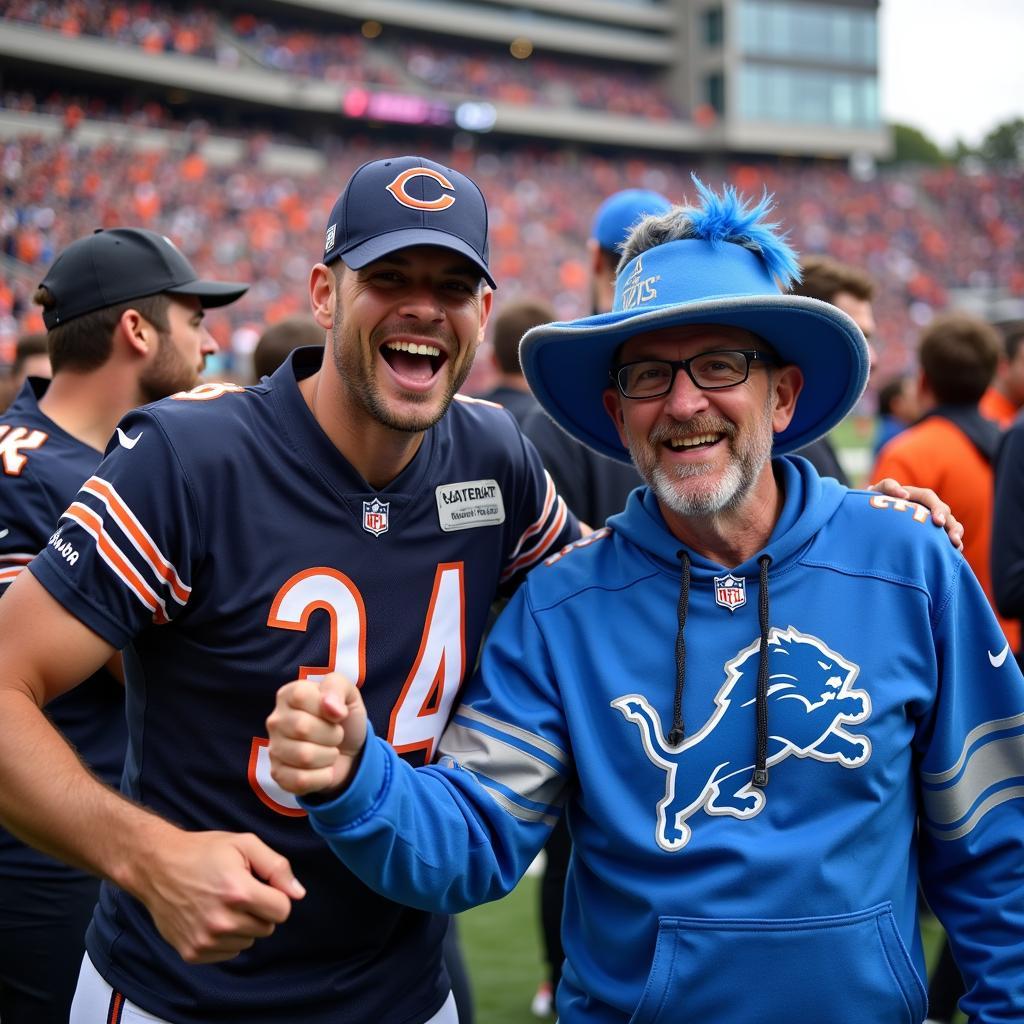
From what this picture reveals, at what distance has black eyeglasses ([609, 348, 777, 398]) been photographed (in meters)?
2.05

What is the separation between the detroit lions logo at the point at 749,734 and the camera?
1.89 meters

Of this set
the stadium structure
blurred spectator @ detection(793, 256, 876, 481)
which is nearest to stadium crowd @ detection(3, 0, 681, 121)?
the stadium structure

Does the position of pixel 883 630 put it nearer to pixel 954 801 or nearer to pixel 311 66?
pixel 954 801

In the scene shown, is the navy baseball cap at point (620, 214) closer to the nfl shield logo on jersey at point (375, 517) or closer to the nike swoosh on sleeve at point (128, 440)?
the nfl shield logo on jersey at point (375, 517)

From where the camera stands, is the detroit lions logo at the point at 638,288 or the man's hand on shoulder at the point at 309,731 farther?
the detroit lions logo at the point at 638,288

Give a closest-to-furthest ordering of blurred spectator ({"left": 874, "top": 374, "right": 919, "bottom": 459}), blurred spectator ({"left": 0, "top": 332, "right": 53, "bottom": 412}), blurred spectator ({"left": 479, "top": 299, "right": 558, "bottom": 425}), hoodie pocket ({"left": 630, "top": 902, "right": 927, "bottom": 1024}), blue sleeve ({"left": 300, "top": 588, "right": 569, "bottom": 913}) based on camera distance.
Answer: blue sleeve ({"left": 300, "top": 588, "right": 569, "bottom": 913})
hoodie pocket ({"left": 630, "top": 902, "right": 927, "bottom": 1024})
blurred spectator ({"left": 479, "top": 299, "right": 558, "bottom": 425})
blurred spectator ({"left": 0, "top": 332, "right": 53, "bottom": 412})
blurred spectator ({"left": 874, "top": 374, "right": 919, "bottom": 459})

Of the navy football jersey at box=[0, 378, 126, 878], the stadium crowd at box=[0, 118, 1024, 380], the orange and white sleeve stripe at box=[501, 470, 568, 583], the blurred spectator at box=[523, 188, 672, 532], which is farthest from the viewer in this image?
the stadium crowd at box=[0, 118, 1024, 380]

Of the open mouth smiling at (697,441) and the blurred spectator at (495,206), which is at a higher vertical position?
the blurred spectator at (495,206)

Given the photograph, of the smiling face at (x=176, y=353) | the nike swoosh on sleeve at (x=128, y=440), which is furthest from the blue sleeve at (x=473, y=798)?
the smiling face at (x=176, y=353)

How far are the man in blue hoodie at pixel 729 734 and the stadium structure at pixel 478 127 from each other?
→ 17.2 metres

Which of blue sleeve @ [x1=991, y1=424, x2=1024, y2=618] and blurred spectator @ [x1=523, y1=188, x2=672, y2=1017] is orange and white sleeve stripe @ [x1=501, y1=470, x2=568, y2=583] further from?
blue sleeve @ [x1=991, y1=424, x2=1024, y2=618]

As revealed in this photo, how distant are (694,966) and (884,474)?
3109 mm

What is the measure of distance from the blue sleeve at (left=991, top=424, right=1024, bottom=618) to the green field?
1776 millimetres

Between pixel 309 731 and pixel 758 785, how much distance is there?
806 mm
